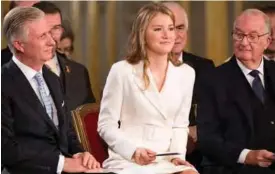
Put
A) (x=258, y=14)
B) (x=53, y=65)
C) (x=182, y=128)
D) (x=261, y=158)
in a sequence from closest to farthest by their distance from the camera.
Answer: (x=182, y=128)
(x=261, y=158)
(x=258, y=14)
(x=53, y=65)

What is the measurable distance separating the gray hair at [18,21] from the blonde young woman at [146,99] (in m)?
0.36

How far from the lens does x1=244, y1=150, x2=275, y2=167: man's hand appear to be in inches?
109

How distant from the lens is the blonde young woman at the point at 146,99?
2.63 m

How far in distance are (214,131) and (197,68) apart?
32 cm

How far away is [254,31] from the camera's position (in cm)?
288

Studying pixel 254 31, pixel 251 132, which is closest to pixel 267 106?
pixel 251 132

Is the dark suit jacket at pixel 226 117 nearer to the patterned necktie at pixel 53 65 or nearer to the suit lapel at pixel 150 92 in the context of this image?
the suit lapel at pixel 150 92

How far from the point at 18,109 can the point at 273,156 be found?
1.01m

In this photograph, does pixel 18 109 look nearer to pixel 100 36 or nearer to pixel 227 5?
pixel 100 36

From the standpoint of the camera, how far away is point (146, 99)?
2.63 meters

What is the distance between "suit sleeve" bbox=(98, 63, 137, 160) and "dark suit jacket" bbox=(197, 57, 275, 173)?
0.44 meters

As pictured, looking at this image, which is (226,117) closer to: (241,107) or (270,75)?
(241,107)

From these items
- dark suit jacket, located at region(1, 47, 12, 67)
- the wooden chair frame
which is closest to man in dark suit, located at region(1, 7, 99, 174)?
the wooden chair frame

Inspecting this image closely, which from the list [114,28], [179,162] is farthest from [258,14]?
[179,162]
